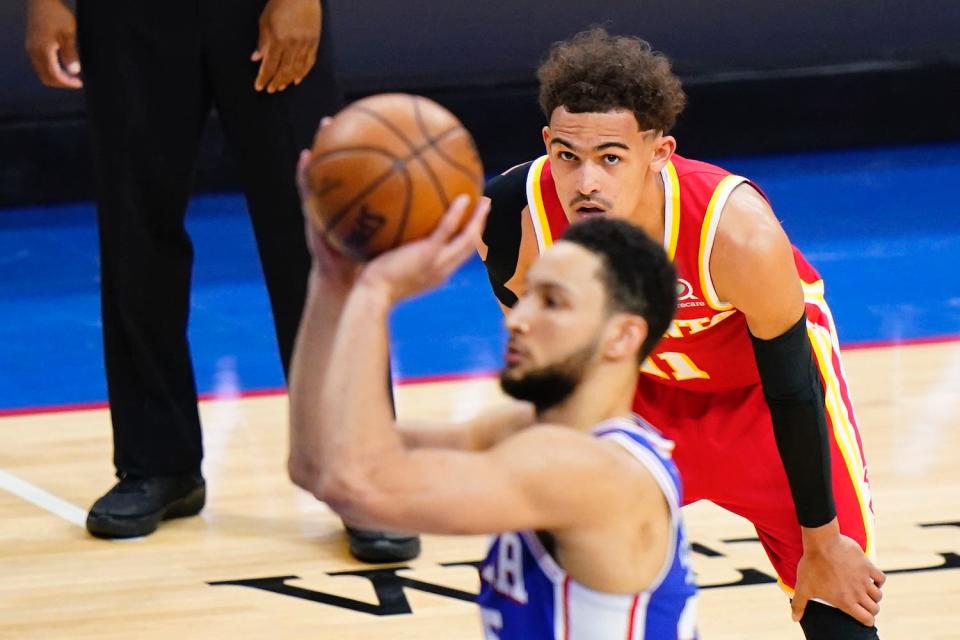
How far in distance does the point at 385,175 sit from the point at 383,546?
2545 millimetres

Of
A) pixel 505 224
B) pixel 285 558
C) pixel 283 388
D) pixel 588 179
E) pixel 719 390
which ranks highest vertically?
pixel 588 179

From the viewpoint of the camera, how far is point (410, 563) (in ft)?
15.9

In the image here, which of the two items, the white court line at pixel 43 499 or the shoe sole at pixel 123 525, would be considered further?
the white court line at pixel 43 499

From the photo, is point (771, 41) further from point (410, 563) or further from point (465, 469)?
point (465, 469)

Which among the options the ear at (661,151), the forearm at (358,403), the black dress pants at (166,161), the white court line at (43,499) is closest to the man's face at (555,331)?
the forearm at (358,403)

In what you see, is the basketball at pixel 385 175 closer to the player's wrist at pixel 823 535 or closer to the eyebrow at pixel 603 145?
the eyebrow at pixel 603 145

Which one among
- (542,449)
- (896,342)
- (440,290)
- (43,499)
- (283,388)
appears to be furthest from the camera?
(440,290)

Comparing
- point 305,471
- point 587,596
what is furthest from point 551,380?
point 305,471

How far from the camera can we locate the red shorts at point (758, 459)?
12.6 feet

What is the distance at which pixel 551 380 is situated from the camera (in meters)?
2.51

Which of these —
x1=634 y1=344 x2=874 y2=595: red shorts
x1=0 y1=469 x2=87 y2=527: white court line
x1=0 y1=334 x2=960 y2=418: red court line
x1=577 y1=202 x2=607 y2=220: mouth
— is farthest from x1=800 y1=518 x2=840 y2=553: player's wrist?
x1=0 y1=334 x2=960 y2=418: red court line

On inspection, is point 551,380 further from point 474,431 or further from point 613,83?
point 613,83

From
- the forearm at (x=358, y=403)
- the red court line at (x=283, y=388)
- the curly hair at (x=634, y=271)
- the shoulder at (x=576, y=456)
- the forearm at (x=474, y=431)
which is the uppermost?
the curly hair at (x=634, y=271)

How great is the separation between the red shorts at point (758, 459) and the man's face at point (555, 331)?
1474mm
